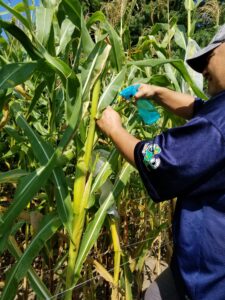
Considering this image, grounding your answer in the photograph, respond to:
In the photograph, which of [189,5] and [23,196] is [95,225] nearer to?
[23,196]

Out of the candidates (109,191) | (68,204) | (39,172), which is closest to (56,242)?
(109,191)

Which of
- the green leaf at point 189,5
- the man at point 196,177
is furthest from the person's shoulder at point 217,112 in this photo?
the green leaf at point 189,5

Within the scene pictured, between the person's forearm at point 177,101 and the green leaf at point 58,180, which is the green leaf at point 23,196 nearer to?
the green leaf at point 58,180

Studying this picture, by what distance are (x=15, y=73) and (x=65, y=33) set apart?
371 millimetres

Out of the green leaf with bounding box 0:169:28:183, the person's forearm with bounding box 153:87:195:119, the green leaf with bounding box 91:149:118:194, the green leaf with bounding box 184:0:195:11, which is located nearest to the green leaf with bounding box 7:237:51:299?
the green leaf with bounding box 0:169:28:183

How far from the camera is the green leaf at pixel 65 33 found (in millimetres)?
1359

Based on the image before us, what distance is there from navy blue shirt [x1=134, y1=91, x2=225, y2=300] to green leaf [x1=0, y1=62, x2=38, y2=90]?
1.34 feet

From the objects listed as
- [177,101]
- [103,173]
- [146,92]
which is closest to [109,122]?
[103,173]

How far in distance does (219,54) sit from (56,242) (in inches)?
53.6

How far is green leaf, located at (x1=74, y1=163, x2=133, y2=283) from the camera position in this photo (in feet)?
4.17

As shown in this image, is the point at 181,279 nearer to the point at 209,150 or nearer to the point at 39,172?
the point at 209,150

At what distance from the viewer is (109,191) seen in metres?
1.47

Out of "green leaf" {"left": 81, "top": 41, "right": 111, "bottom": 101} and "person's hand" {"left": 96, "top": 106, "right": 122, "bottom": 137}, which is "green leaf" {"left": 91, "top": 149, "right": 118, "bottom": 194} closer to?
"person's hand" {"left": 96, "top": 106, "right": 122, "bottom": 137}

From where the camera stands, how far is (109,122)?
125 cm
